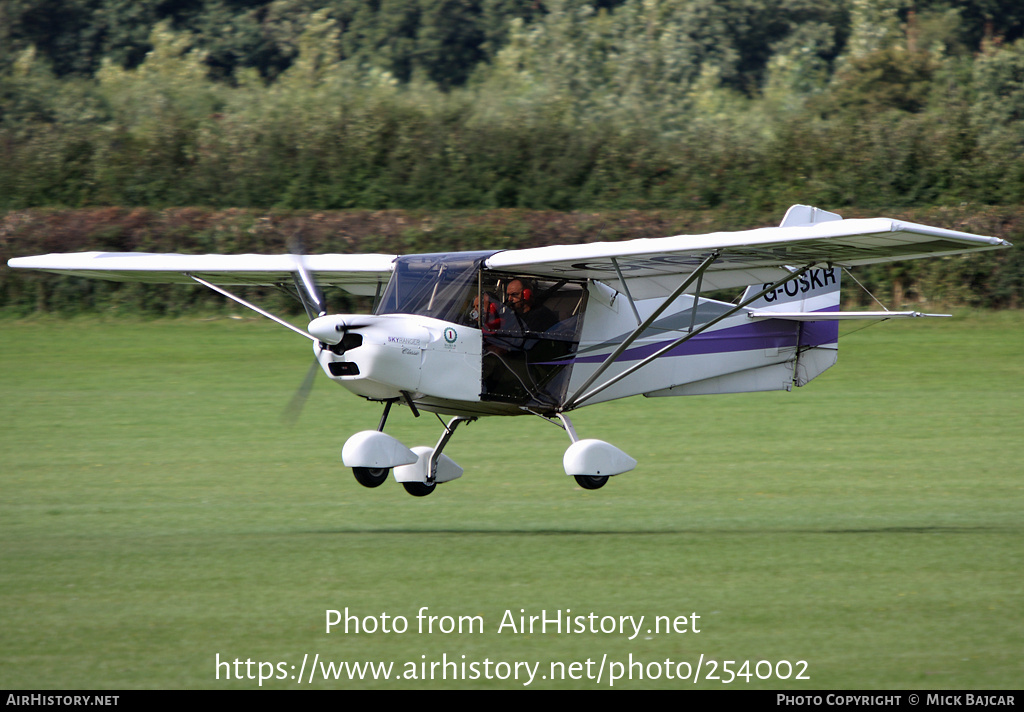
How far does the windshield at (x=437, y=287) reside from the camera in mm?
10320

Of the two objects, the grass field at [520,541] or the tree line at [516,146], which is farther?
the tree line at [516,146]

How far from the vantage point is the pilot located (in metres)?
10.8

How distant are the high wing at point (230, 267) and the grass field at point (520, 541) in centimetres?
227

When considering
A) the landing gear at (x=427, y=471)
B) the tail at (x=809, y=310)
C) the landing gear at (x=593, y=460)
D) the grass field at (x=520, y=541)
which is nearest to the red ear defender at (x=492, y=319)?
the landing gear at (x=427, y=471)

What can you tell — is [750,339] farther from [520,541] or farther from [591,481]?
[520,541]

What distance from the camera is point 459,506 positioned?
40.4ft

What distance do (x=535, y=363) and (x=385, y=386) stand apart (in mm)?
1737

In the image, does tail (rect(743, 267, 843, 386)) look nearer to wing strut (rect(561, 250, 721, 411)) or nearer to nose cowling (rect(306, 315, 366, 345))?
wing strut (rect(561, 250, 721, 411))

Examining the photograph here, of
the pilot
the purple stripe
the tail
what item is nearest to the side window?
the pilot

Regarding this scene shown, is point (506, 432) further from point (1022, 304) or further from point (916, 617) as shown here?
point (1022, 304)

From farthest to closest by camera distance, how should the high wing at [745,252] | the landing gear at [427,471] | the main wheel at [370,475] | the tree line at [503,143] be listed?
the tree line at [503,143]
the landing gear at [427,471]
the main wheel at [370,475]
the high wing at [745,252]

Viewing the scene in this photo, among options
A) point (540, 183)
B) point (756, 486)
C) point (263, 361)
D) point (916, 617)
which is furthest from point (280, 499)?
point (540, 183)

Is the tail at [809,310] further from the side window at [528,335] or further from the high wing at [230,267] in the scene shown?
the high wing at [230,267]

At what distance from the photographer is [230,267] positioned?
1258 centimetres
